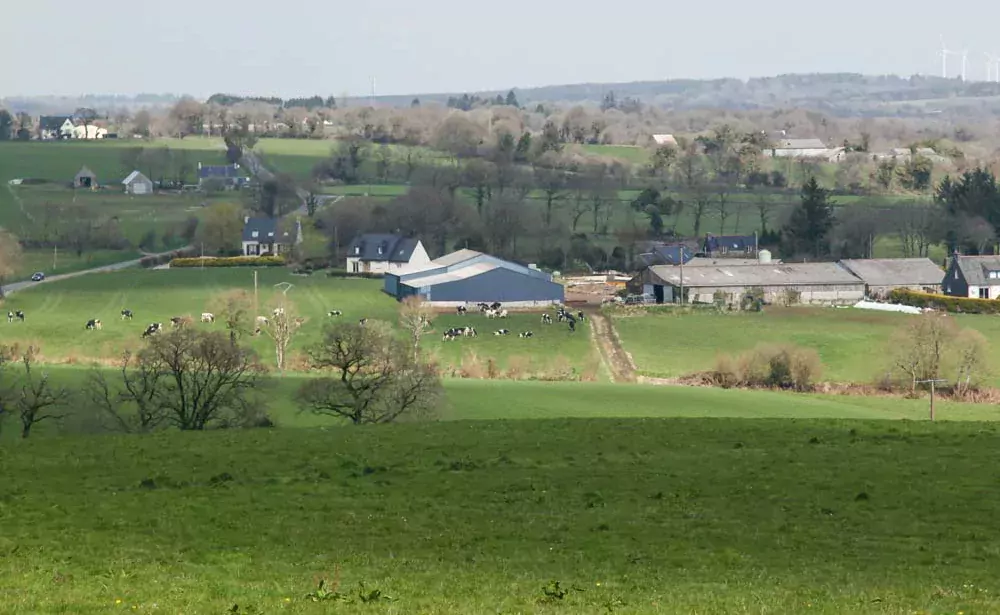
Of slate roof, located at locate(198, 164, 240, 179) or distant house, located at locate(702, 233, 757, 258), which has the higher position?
slate roof, located at locate(198, 164, 240, 179)

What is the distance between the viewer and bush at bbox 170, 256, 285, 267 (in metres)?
83.1

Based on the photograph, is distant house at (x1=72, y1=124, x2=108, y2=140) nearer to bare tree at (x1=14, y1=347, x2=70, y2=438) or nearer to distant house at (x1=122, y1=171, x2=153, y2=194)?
distant house at (x1=122, y1=171, x2=153, y2=194)

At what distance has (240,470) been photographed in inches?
844

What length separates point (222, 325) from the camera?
192ft

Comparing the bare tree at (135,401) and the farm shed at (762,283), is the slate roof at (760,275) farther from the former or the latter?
the bare tree at (135,401)

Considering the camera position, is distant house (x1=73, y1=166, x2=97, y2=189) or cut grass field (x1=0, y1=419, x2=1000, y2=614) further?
distant house (x1=73, y1=166, x2=97, y2=189)

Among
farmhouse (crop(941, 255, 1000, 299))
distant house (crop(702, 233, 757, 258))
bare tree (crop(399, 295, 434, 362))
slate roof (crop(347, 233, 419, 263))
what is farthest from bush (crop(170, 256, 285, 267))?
farmhouse (crop(941, 255, 1000, 299))

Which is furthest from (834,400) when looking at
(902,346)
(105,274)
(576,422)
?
(105,274)

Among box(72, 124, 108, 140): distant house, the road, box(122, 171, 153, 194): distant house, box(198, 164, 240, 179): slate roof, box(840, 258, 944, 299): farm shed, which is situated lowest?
the road

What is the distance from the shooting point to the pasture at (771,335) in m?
50.9

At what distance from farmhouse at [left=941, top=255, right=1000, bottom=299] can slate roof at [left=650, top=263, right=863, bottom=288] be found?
480cm

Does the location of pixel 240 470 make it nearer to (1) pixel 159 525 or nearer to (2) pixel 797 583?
(1) pixel 159 525

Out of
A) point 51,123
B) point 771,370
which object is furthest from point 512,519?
point 51,123

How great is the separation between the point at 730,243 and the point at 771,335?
33.1m
